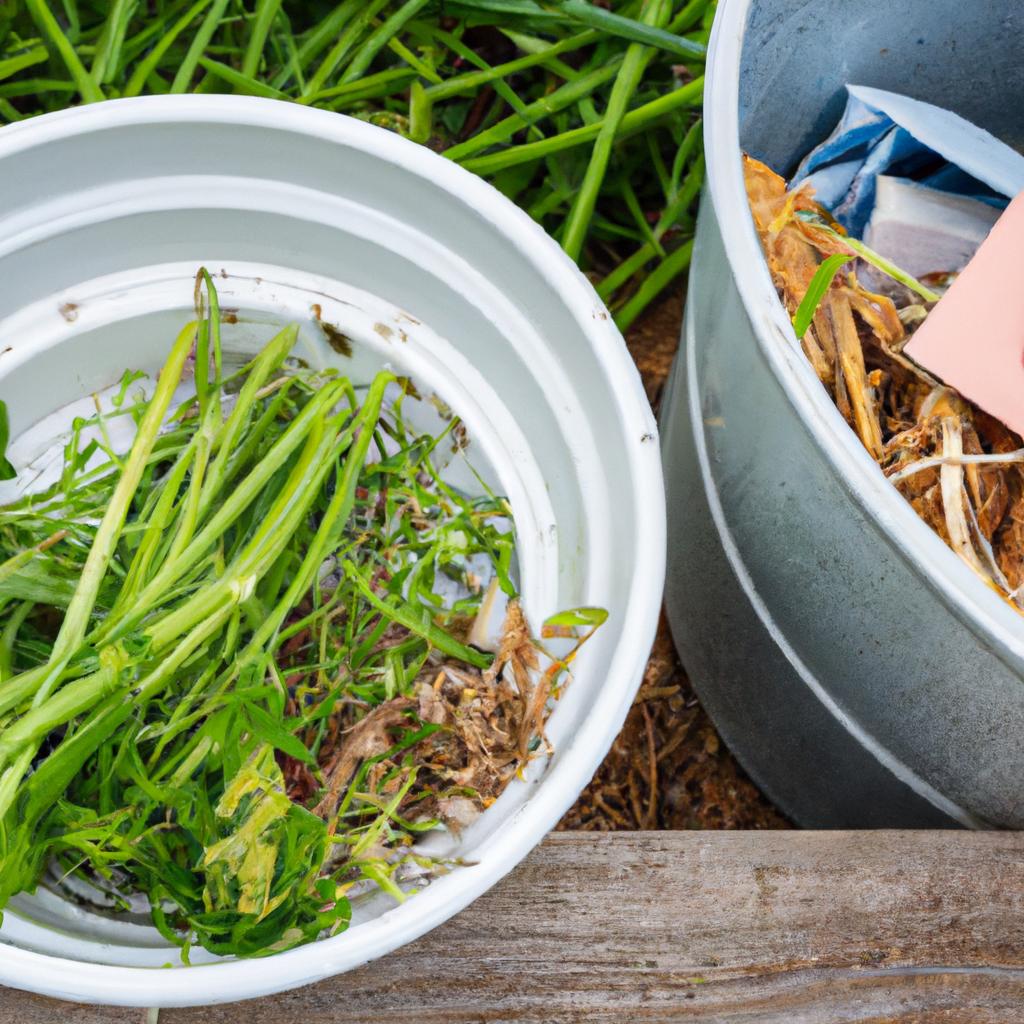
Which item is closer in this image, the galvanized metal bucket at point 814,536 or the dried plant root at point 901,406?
the galvanized metal bucket at point 814,536

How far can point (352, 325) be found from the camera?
0.83 m

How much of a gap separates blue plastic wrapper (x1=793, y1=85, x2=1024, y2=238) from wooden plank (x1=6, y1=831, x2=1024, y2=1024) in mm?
484

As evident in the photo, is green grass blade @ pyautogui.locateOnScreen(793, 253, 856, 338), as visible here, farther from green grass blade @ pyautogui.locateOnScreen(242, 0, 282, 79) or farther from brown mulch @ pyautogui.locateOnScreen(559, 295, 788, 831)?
green grass blade @ pyautogui.locateOnScreen(242, 0, 282, 79)

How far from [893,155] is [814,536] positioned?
1.18ft

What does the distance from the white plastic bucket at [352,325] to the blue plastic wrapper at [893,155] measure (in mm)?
259

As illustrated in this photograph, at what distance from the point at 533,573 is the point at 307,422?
8.3 inches

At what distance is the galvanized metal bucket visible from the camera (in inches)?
21.5

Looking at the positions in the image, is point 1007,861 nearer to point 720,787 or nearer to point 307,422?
point 720,787

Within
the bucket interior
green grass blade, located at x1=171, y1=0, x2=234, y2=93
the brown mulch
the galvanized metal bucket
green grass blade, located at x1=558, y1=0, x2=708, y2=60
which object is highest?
green grass blade, located at x1=171, y1=0, x2=234, y2=93

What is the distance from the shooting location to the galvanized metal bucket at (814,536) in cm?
55

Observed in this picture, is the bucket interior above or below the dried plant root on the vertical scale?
above

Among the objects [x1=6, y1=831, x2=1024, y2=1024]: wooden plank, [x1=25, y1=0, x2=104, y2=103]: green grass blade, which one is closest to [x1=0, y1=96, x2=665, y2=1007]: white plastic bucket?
[x1=6, y1=831, x2=1024, y2=1024]: wooden plank

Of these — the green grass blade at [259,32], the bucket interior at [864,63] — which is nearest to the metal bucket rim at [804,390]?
the bucket interior at [864,63]

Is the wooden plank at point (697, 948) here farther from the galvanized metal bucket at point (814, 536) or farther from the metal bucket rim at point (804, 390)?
the metal bucket rim at point (804, 390)
